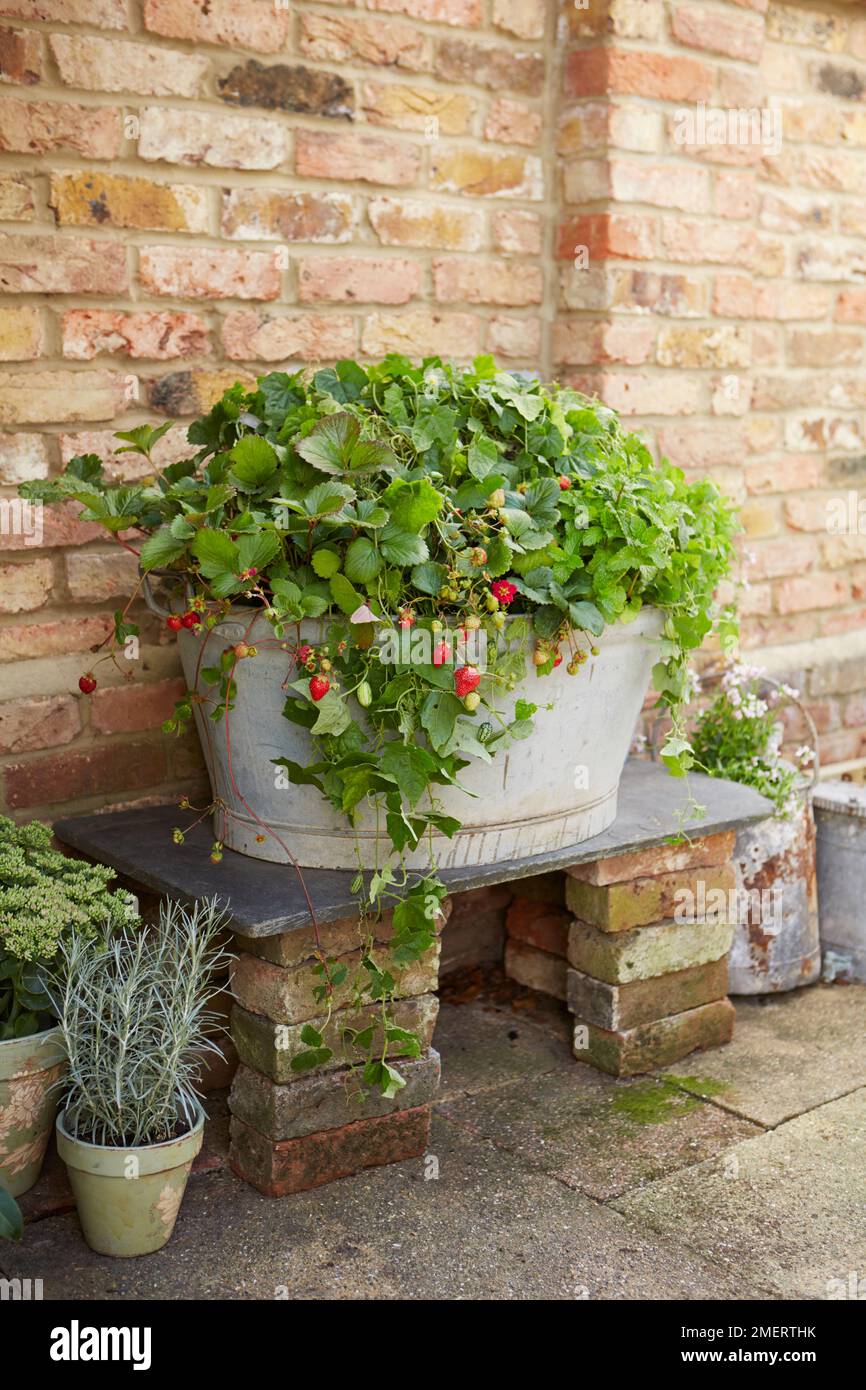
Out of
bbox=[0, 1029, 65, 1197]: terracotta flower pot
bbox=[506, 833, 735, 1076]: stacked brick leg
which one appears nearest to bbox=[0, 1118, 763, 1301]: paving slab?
bbox=[0, 1029, 65, 1197]: terracotta flower pot

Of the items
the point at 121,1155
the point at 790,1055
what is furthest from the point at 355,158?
the point at 790,1055

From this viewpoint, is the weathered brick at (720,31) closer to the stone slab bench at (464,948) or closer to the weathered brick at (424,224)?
the weathered brick at (424,224)

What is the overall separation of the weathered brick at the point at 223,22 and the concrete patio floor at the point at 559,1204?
2.12 meters

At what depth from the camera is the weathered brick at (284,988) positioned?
7.87 feet

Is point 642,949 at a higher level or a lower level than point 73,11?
lower

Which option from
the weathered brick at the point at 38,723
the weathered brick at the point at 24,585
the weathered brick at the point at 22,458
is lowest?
the weathered brick at the point at 38,723

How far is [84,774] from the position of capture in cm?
280

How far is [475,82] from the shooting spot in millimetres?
3193

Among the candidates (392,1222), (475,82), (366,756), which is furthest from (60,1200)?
(475,82)

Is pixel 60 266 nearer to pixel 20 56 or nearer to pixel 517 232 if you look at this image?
pixel 20 56

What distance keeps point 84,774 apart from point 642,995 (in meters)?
1.25

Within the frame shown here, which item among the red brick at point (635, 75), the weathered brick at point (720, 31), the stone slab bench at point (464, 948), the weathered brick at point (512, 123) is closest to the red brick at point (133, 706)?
the stone slab bench at point (464, 948)

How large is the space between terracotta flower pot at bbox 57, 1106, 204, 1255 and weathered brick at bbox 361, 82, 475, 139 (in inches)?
84.0
